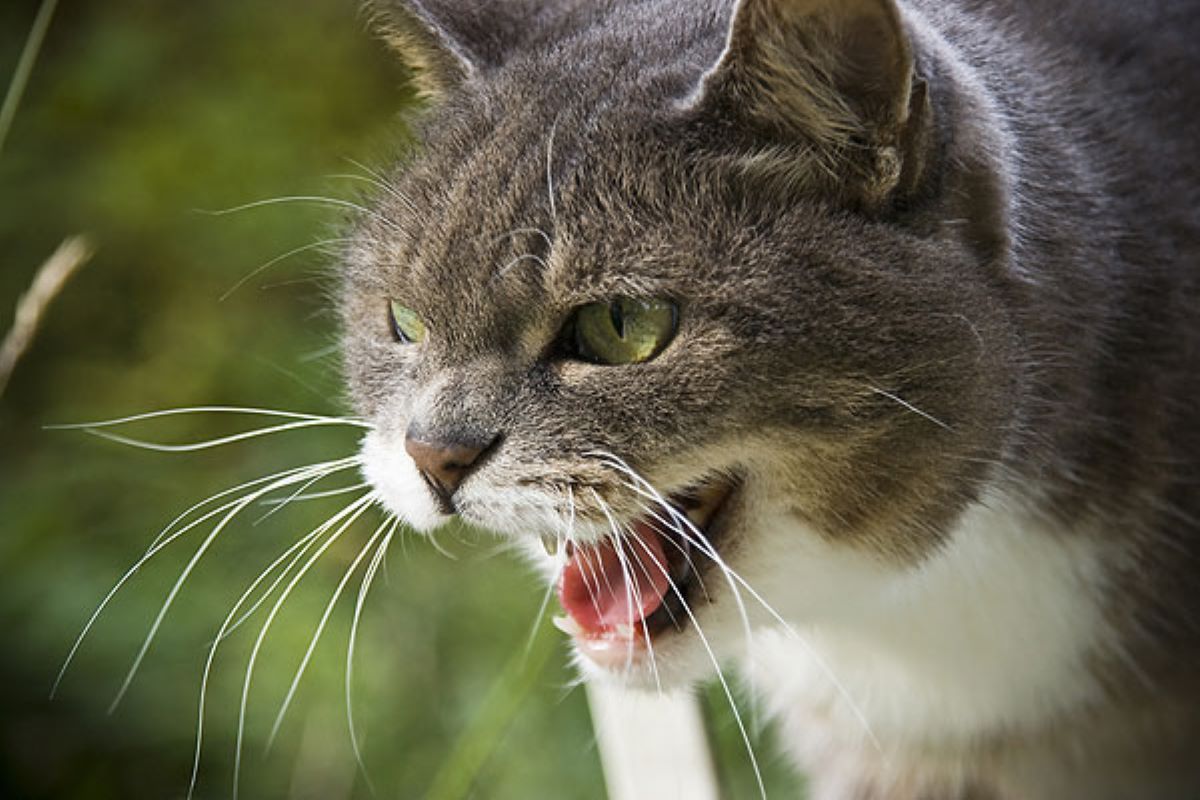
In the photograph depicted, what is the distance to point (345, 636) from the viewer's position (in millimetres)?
2299

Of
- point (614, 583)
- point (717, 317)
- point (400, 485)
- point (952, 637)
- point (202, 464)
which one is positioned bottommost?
point (202, 464)

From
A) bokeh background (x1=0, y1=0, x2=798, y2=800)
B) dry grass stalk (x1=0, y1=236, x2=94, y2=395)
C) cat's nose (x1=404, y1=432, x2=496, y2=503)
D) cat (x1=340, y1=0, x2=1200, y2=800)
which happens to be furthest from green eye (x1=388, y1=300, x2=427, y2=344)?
bokeh background (x1=0, y1=0, x2=798, y2=800)

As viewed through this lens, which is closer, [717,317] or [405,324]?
[717,317]

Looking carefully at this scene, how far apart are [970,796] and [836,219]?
30.9 inches

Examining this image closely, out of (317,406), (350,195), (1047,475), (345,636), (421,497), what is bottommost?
(345,636)

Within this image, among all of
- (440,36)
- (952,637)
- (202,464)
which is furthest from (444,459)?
(202,464)

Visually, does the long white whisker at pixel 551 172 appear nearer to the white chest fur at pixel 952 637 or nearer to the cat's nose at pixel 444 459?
the cat's nose at pixel 444 459

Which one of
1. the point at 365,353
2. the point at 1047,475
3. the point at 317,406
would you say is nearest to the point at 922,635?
the point at 1047,475

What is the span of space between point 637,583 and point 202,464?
142cm

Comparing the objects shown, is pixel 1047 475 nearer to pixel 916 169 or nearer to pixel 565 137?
pixel 916 169

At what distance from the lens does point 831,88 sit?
3.57 feet

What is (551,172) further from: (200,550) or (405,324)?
(200,550)

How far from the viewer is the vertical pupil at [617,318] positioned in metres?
1.13

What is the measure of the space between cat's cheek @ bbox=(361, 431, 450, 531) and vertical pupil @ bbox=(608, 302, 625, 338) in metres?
0.18
